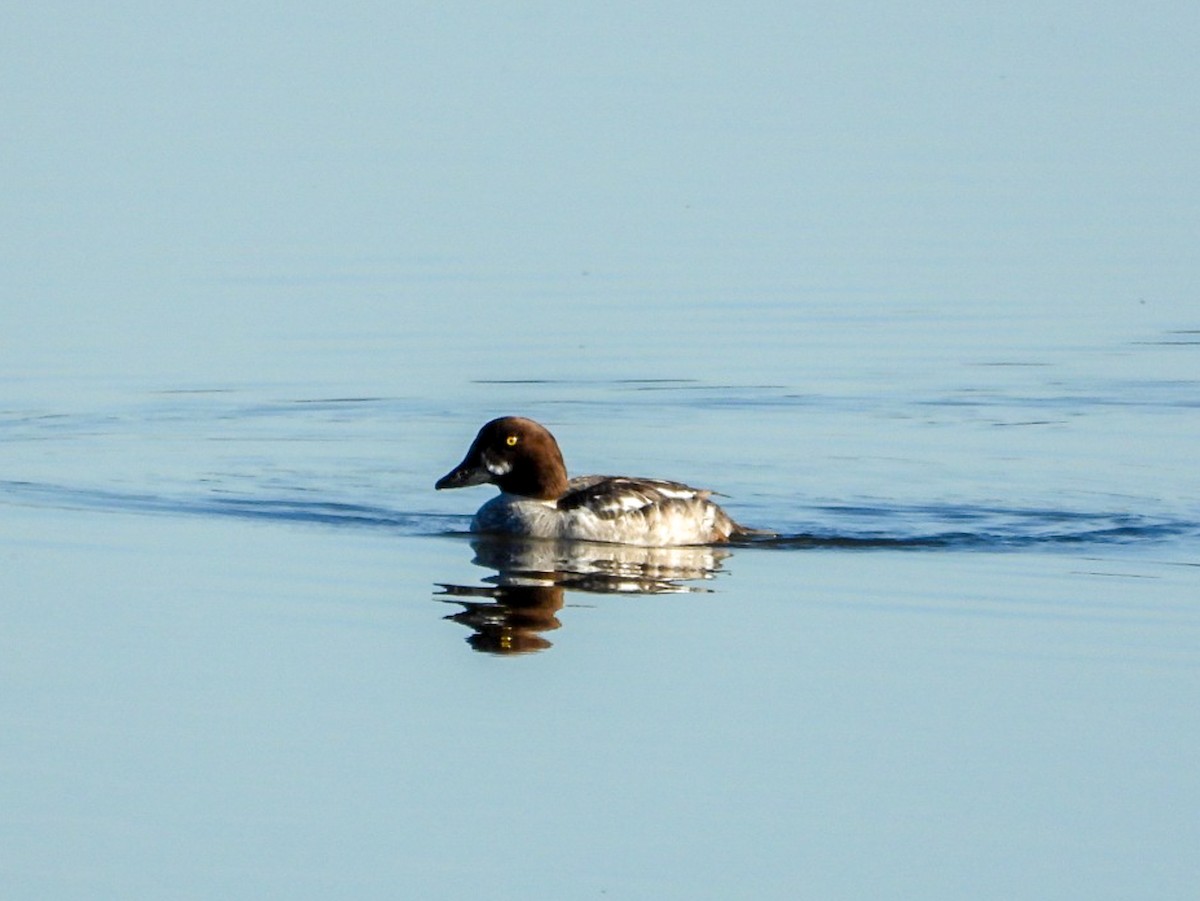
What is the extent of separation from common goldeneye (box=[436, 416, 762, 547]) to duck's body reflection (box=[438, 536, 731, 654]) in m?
0.09

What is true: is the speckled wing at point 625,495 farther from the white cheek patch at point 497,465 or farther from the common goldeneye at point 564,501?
the white cheek patch at point 497,465

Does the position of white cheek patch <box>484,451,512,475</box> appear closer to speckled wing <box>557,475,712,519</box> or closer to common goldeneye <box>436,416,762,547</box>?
common goldeneye <box>436,416,762,547</box>

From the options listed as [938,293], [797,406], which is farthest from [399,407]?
[938,293]

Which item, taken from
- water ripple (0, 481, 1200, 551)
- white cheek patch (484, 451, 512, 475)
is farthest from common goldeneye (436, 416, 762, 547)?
water ripple (0, 481, 1200, 551)

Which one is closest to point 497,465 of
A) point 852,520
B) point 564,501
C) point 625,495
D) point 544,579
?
point 564,501

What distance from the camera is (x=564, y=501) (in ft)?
53.4

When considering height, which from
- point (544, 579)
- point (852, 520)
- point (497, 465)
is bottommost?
point (544, 579)

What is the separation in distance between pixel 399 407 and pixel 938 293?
6.10m

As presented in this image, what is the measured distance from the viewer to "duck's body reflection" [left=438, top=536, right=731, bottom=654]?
1305 centimetres

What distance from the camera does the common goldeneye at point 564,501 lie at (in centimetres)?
1586

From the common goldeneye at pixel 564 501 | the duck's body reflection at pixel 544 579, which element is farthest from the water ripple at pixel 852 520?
the duck's body reflection at pixel 544 579

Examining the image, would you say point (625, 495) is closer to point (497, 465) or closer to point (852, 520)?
point (497, 465)

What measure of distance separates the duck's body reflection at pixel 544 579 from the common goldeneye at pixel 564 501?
0.09 metres

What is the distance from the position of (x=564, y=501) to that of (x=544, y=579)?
1.64 m
